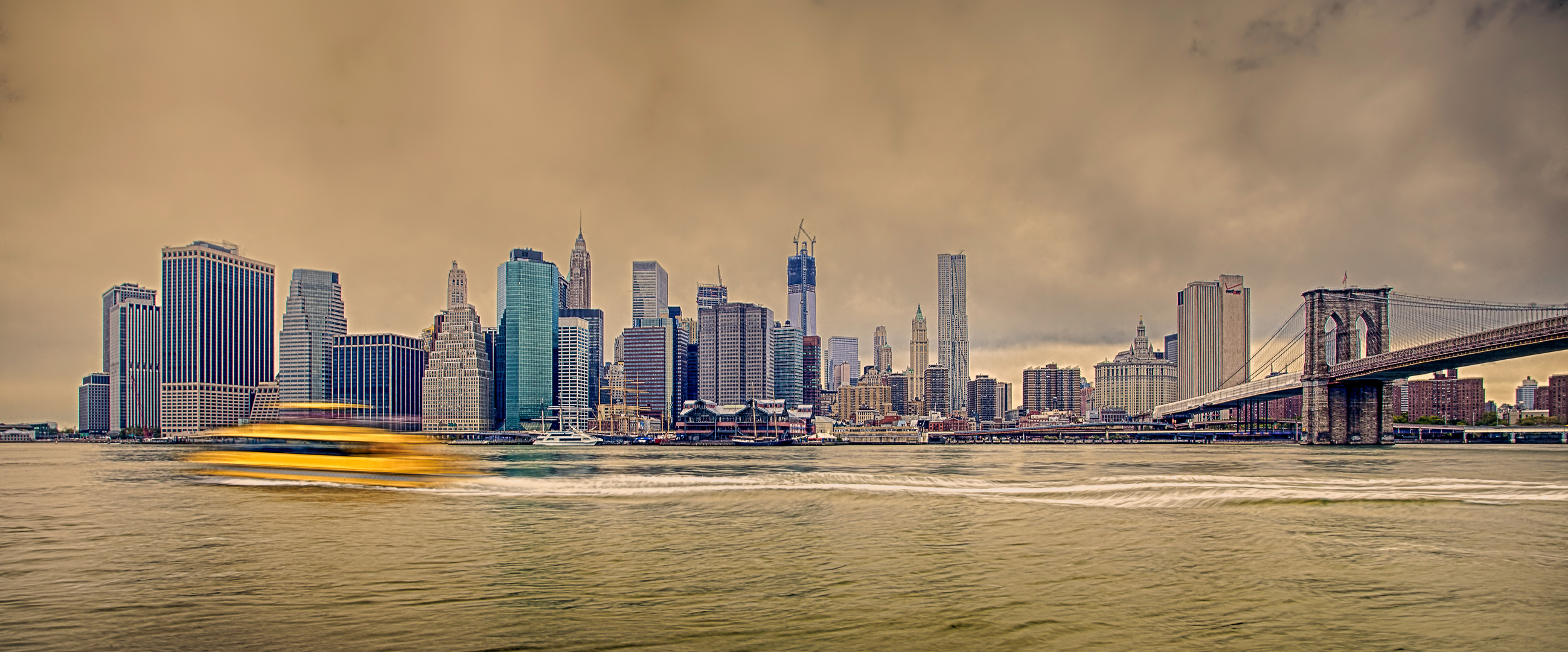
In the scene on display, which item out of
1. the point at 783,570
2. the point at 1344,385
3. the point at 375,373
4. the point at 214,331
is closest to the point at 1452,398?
the point at 1344,385

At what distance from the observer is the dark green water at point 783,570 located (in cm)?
912

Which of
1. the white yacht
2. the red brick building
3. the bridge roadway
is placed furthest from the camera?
the red brick building

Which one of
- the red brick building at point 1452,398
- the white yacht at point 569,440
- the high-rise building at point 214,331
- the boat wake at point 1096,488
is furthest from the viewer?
the high-rise building at point 214,331

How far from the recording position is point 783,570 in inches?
508

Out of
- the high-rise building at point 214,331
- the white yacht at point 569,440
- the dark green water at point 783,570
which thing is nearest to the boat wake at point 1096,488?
the dark green water at point 783,570

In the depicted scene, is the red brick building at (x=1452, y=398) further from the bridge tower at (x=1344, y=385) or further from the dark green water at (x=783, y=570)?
the dark green water at (x=783, y=570)

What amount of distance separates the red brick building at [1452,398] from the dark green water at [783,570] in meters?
151

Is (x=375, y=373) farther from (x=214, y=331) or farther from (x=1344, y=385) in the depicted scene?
(x=1344, y=385)

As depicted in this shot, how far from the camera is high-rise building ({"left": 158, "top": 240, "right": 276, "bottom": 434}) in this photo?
167875mm

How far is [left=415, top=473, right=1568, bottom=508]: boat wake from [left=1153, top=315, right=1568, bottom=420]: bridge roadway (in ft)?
87.8

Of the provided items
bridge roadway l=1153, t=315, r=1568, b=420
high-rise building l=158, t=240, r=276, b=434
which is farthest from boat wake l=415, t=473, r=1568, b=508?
high-rise building l=158, t=240, r=276, b=434

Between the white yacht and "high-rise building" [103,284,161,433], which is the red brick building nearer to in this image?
the white yacht

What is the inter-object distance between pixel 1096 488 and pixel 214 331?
194090 mm

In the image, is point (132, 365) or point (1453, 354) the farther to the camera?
point (132, 365)
